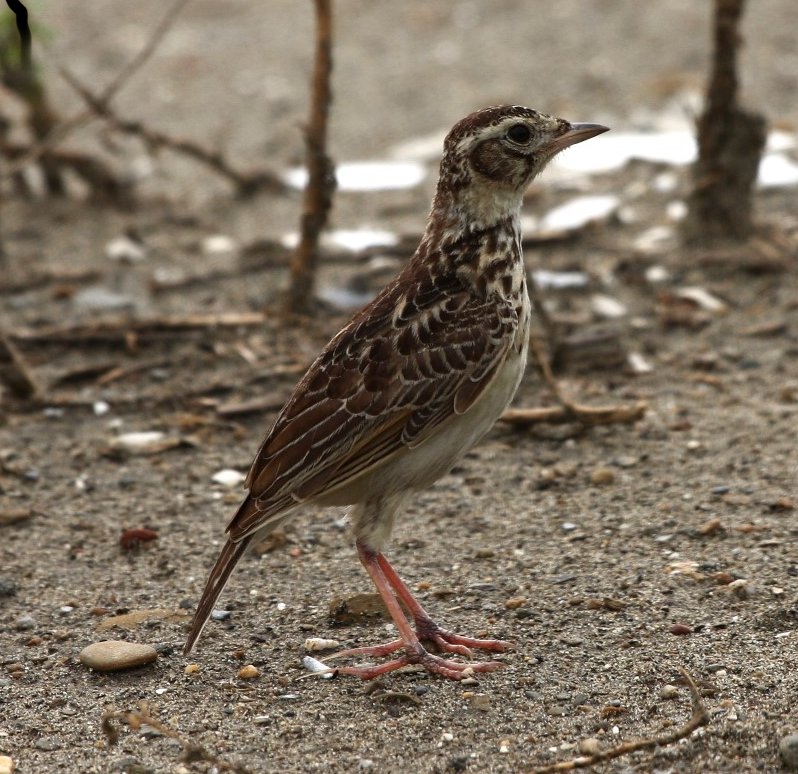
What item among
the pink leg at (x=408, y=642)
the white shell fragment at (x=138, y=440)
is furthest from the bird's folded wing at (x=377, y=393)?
the white shell fragment at (x=138, y=440)

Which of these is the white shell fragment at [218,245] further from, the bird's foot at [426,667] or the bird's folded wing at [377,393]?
the bird's foot at [426,667]

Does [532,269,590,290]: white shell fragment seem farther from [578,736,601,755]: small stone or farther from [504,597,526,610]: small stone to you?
[578,736,601,755]: small stone

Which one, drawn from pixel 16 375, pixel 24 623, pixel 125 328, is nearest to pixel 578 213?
pixel 125 328

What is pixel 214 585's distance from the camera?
5.57 metres

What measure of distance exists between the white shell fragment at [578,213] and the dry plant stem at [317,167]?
7.30ft

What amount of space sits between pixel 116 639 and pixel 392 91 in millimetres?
8976

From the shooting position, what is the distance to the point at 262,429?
8117 millimetres

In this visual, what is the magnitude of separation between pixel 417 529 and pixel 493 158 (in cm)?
185

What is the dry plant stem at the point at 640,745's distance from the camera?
187 inches

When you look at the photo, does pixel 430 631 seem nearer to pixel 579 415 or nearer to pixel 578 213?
pixel 579 415

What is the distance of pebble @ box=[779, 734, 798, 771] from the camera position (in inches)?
183

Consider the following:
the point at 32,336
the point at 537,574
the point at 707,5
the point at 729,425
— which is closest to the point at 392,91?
the point at 707,5

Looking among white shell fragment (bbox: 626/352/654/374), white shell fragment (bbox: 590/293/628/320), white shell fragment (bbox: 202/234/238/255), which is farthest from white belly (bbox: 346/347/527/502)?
white shell fragment (bbox: 202/234/238/255)

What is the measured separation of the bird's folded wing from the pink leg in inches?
16.9
